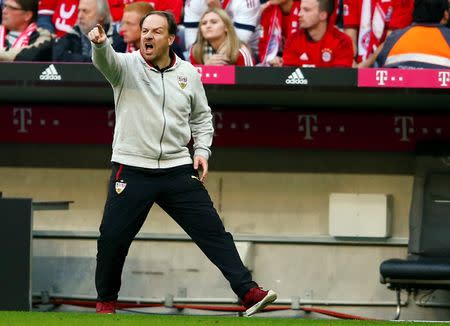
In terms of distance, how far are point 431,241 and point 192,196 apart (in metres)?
3.52

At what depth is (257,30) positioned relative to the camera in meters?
11.7

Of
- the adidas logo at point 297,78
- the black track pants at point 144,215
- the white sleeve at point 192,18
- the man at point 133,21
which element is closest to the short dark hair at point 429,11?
the adidas logo at point 297,78

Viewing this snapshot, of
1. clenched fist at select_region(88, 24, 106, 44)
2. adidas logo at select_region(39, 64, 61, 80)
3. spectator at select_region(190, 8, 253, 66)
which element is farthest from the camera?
A: spectator at select_region(190, 8, 253, 66)

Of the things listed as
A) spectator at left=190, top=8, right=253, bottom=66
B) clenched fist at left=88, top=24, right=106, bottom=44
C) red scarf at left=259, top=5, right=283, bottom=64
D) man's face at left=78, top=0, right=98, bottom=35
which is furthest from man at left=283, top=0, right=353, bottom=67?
clenched fist at left=88, top=24, right=106, bottom=44

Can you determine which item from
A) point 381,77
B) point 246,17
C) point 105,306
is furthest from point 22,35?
point 105,306

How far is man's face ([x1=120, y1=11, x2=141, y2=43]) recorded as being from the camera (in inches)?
436

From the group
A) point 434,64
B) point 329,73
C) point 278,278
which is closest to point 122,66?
point 329,73

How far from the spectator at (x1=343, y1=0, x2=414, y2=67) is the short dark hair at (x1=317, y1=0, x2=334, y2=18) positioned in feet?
0.97

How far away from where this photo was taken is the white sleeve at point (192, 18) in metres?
11.6

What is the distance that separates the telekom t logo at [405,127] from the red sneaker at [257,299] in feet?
12.3

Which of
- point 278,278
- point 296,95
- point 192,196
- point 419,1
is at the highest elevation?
point 419,1

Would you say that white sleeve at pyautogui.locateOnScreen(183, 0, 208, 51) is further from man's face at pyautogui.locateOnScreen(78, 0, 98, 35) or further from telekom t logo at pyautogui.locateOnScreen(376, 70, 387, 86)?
telekom t logo at pyautogui.locateOnScreen(376, 70, 387, 86)

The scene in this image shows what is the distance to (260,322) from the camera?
8602 mm

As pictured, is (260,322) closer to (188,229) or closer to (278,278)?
(188,229)
